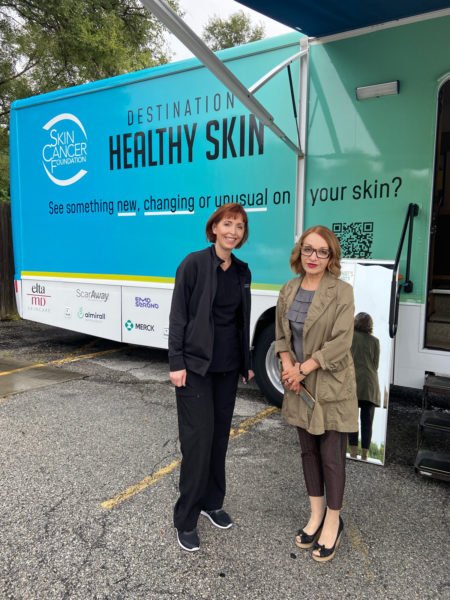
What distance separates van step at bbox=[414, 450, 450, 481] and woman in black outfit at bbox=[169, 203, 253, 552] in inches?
58.6

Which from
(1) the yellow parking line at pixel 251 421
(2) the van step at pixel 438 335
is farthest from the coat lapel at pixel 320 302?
(1) the yellow parking line at pixel 251 421

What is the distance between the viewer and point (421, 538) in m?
2.75

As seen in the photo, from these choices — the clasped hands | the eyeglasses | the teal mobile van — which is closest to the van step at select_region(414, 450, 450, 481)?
the teal mobile van

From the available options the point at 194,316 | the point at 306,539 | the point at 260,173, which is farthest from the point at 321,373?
the point at 260,173

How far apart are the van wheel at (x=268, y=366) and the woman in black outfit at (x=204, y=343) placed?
2.03 metres

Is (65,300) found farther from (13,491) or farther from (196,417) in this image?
(196,417)

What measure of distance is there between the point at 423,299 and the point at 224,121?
2.48m

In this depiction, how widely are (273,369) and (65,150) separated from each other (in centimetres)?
377

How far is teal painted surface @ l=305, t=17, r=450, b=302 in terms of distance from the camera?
3.75m

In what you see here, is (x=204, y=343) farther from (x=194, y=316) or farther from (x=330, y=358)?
(x=330, y=358)

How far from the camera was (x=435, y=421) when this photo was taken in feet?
11.2

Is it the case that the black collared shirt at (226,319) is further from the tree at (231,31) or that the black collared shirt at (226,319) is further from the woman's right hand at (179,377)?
the tree at (231,31)

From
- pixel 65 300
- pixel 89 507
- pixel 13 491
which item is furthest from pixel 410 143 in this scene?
pixel 65 300

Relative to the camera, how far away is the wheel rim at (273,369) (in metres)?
4.72
